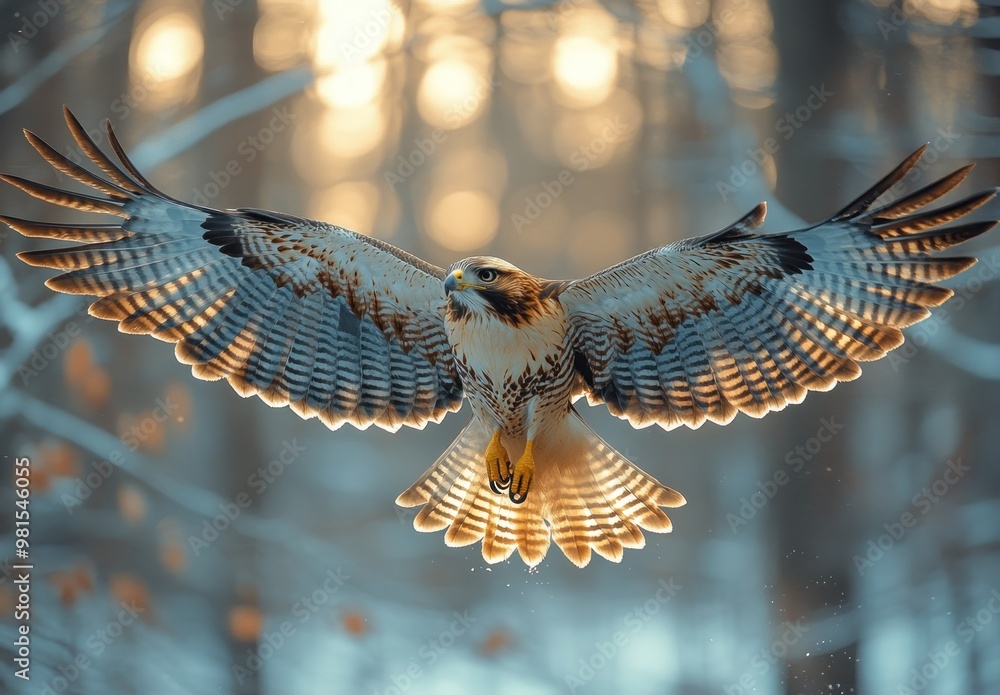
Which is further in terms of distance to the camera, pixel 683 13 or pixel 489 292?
pixel 683 13

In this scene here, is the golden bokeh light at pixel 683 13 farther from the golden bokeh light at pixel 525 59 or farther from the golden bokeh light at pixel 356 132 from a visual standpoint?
the golden bokeh light at pixel 356 132

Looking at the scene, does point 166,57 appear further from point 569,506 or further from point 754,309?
point 754,309

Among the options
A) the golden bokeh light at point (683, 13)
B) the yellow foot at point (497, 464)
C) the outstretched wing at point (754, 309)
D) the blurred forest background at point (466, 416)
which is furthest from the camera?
the golden bokeh light at point (683, 13)

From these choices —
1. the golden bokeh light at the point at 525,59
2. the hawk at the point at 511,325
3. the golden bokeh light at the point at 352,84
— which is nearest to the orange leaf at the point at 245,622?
the hawk at the point at 511,325

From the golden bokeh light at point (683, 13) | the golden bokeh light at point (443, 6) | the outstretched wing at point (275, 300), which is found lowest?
the outstretched wing at point (275, 300)

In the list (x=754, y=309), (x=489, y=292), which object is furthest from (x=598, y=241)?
(x=489, y=292)

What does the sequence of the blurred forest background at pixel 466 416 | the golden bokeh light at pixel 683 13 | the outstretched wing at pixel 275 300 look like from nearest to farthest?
the outstretched wing at pixel 275 300 → the blurred forest background at pixel 466 416 → the golden bokeh light at pixel 683 13

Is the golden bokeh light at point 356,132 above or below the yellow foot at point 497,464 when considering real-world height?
above
